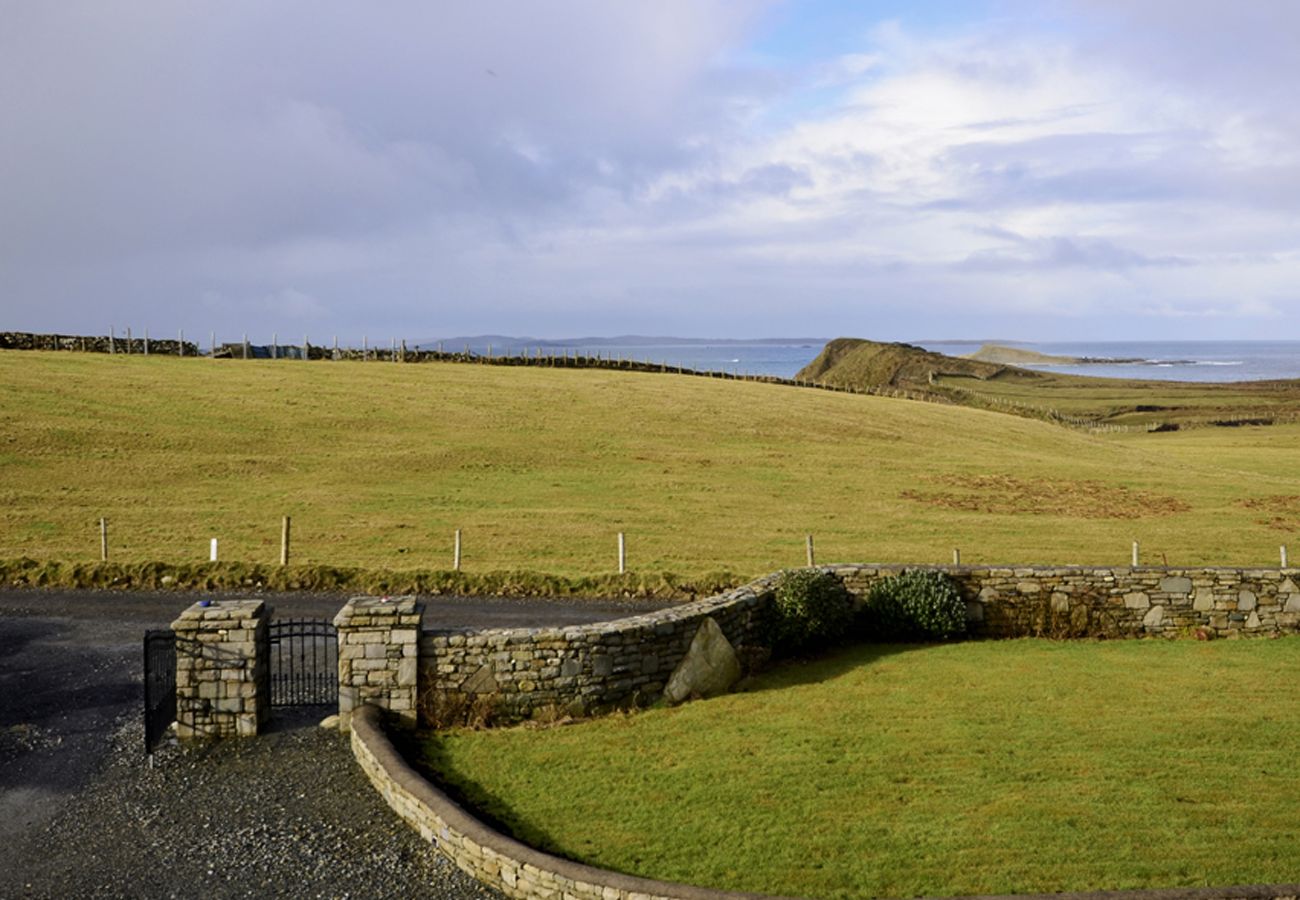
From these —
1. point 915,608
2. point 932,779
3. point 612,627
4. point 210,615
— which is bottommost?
point 932,779

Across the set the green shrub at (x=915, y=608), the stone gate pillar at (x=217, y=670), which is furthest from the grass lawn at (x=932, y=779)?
the stone gate pillar at (x=217, y=670)

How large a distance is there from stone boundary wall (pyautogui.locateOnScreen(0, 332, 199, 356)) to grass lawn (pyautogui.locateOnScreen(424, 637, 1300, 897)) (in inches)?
2736

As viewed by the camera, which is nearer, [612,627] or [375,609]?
[375,609]

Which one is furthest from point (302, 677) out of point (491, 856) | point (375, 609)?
Answer: point (491, 856)

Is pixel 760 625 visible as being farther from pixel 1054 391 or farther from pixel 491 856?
pixel 1054 391

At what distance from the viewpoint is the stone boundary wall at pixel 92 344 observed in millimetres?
73062

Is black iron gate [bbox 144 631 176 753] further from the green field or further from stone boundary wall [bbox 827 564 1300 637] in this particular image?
stone boundary wall [bbox 827 564 1300 637]

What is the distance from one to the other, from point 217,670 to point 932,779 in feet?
37.4

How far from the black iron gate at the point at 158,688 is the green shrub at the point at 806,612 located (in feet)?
36.6

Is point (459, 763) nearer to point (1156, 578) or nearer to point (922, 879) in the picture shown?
point (922, 879)

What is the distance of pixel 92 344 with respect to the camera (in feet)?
249

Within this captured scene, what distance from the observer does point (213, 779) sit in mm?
16109

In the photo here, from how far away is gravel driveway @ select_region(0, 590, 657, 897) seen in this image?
1314 centimetres

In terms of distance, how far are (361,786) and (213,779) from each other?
2355mm
